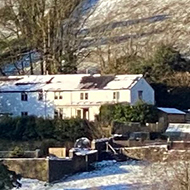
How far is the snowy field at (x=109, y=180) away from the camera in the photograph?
2959cm

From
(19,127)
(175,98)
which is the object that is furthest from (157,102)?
(19,127)

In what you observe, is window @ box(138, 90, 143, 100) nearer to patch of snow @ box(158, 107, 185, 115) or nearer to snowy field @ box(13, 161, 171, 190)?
patch of snow @ box(158, 107, 185, 115)

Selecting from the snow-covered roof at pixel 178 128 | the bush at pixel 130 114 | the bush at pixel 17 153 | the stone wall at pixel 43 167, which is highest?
the bush at pixel 130 114

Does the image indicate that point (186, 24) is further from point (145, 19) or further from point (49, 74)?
point (49, 74)

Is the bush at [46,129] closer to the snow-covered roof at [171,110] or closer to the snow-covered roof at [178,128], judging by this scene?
the snow-covered roof at [178,128]

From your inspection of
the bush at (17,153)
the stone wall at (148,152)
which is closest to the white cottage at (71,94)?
the stone wall at (148,152)

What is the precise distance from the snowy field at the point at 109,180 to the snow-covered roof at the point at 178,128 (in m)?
6.96

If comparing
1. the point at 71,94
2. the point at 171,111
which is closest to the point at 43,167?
the point at 171,111

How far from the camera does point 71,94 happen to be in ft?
159

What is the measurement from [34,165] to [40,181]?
33.3 inches

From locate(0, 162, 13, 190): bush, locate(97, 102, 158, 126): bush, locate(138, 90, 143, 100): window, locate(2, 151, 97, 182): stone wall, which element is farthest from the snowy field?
locate(138, 90, 143, 100): window

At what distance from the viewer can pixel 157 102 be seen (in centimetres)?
5059

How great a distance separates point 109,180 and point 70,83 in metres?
18.4

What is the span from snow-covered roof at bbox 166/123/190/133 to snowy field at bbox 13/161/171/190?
22.8 feet
